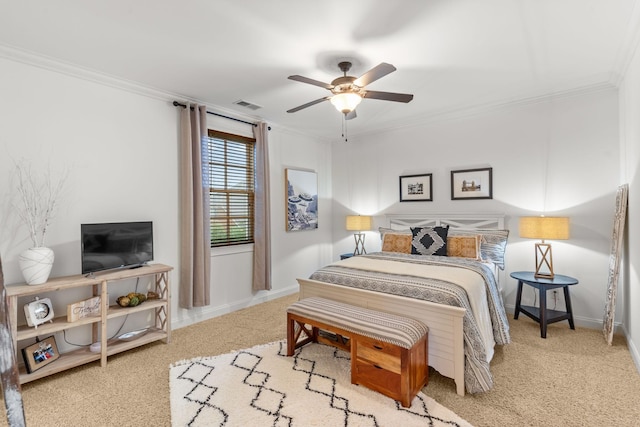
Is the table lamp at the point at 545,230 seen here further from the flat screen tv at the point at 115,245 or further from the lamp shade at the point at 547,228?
the flat screen tv at the point at 115,245

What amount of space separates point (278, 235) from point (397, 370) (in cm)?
303

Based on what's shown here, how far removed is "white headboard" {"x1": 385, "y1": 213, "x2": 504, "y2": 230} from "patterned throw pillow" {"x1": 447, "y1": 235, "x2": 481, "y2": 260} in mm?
406

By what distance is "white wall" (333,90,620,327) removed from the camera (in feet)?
11.2

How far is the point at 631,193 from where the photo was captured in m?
2.86

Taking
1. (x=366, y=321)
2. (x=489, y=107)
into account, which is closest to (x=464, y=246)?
(x=489, y=107)

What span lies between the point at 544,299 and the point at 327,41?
325cm

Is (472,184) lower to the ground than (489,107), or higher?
lower

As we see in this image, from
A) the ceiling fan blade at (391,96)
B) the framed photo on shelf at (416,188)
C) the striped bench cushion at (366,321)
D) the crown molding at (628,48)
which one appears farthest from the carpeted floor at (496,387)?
the crown molding at (628,48)

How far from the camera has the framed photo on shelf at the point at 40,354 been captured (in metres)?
2.42

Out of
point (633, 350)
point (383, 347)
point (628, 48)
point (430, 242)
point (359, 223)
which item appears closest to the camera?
point (383, 347)

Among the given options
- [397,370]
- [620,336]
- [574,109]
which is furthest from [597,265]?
[397,370]

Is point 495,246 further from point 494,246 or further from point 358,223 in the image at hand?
point 358,223

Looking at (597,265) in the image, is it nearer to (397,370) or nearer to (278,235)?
(397,370)

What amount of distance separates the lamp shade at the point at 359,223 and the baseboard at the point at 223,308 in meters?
1.38
